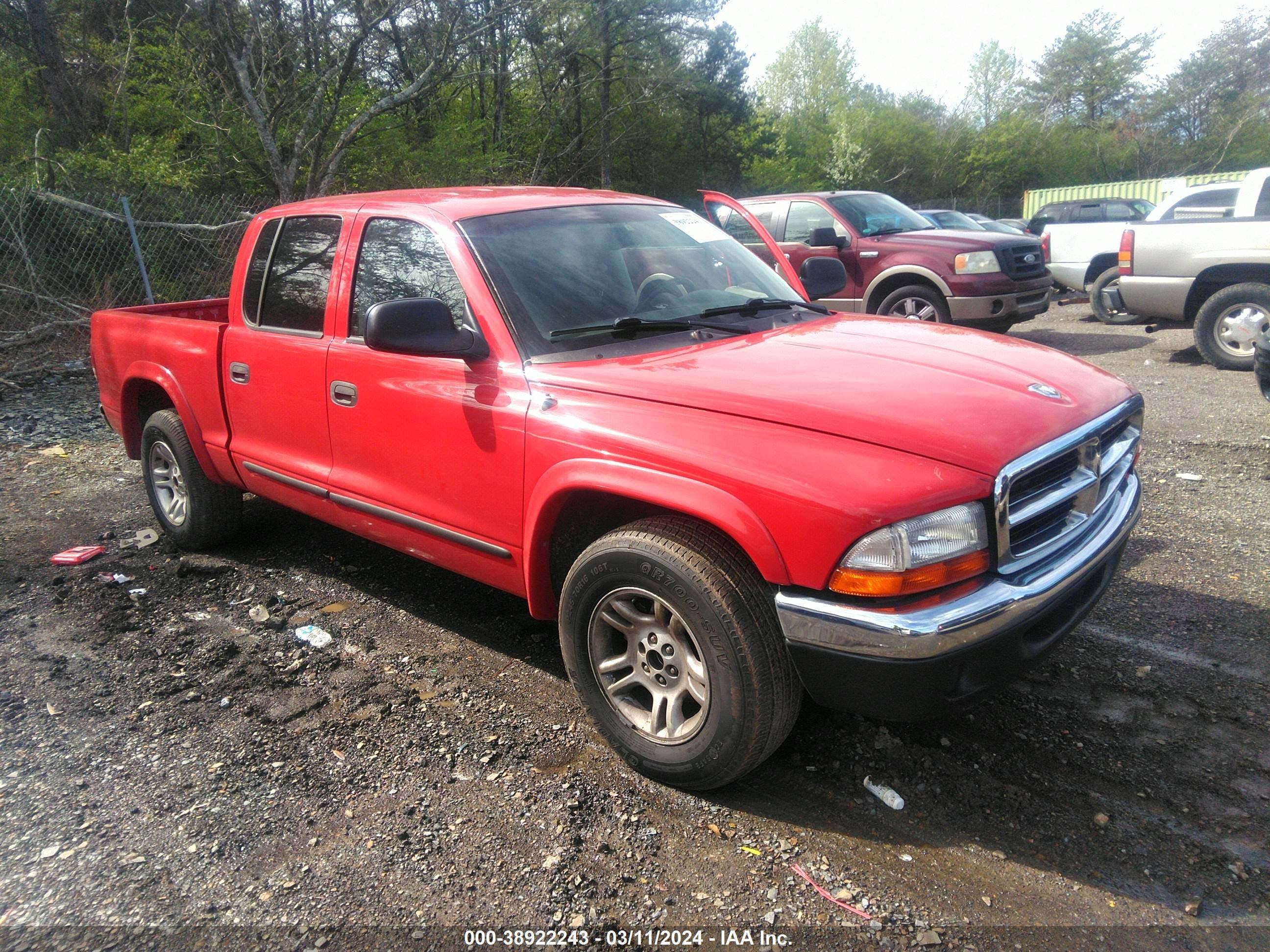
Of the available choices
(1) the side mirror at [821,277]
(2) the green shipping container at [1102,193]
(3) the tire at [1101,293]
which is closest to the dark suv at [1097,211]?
(3) the tire at [1101,293]

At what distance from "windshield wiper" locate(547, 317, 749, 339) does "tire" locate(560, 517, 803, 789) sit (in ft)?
2.52

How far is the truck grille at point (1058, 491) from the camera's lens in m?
2.35

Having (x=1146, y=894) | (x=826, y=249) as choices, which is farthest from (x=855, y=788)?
(x=826, y=249)

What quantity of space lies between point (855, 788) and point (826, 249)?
8084 millimetres

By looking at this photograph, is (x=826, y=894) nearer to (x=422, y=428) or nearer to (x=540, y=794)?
(x=540, y=794)

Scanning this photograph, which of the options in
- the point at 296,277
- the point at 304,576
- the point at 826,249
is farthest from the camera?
the point at 826,249


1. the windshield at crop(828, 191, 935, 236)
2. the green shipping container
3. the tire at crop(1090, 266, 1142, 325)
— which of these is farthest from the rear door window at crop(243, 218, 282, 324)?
the green shipping container

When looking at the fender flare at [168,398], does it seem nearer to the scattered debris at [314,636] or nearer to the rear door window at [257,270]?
the rear door window at [257,270]

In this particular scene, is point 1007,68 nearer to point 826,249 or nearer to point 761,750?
point 826,249

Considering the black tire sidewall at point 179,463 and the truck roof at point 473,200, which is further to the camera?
the black tire sidewall at point 179,463

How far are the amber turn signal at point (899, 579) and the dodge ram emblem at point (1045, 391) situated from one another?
0.72 metres

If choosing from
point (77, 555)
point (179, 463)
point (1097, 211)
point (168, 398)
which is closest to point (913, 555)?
point (179, 463)

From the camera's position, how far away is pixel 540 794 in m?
2.76

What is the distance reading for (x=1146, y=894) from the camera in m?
2.28
